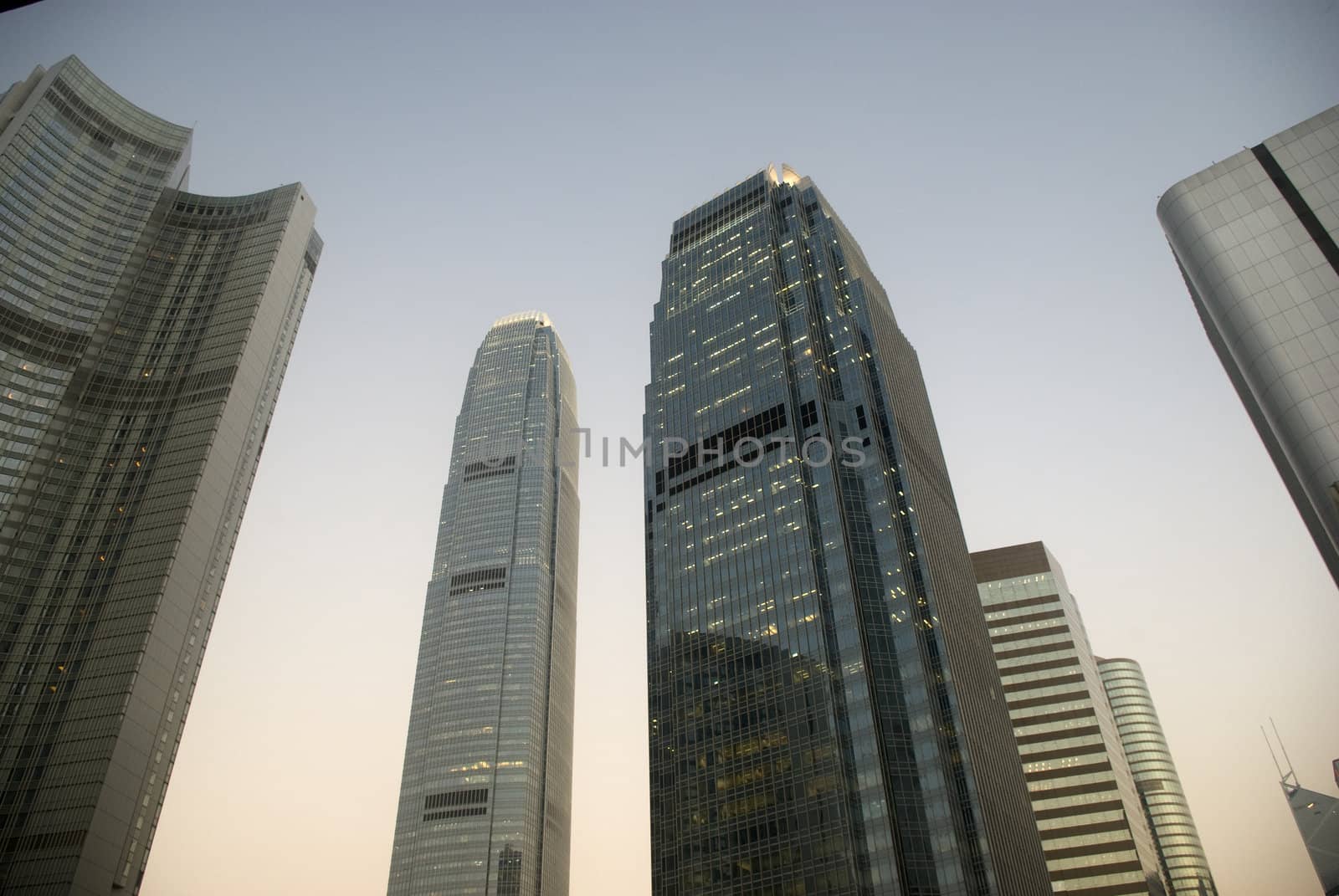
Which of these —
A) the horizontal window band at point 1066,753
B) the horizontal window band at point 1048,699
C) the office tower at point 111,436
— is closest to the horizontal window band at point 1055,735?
the horizontal window band at point 1066,753

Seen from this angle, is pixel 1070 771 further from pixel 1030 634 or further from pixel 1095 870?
pixel 1030 634

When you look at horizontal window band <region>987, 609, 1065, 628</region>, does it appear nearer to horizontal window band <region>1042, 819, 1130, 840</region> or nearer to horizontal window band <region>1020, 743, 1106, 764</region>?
horizontal window band <region>1020, 743, 1106, 764</region>

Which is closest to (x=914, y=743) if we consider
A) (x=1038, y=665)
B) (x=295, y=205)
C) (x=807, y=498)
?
(x=807, y=498)

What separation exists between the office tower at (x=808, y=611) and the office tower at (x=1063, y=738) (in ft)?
157

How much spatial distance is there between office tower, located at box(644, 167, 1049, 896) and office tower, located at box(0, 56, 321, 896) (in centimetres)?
7053

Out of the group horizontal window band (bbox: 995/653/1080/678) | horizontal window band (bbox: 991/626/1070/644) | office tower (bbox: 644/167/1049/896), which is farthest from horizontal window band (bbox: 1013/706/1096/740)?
office tower (bbox: 644/167/1049/896)

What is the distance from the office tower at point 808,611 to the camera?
10100cm

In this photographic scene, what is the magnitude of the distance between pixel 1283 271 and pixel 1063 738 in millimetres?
133185

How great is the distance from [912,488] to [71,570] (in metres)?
126

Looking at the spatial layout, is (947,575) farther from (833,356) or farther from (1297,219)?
(1297,219)

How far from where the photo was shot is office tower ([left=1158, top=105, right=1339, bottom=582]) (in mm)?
59062

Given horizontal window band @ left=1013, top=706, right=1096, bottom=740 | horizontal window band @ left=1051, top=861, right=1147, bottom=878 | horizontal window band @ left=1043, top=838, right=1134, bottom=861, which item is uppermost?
horizontal window band @ left=1013, top=706, right=1096, bottom=740

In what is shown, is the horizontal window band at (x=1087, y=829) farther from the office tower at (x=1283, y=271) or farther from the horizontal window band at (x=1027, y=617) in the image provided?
the office tower at (x=1283, y=271)

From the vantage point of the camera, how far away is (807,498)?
126 m
